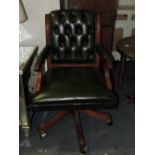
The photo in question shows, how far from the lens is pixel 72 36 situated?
2.15 meters

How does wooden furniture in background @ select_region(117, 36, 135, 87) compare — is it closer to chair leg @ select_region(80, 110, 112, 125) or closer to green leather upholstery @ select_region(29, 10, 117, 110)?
green leather upholstery @ select_region(29, 10, 117, 110)

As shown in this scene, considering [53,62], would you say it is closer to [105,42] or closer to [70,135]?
[70,135]

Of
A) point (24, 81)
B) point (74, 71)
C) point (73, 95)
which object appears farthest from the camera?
point (74, 71)

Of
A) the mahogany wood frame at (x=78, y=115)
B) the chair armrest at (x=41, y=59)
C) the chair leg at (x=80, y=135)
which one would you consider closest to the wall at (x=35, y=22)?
the mahogany wood frame at (x=78, y=115)

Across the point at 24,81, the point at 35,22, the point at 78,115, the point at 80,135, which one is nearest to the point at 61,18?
the point at 35,22

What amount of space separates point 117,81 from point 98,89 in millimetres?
1181

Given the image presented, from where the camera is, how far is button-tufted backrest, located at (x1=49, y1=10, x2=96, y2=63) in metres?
2.12

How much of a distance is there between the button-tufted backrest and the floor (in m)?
0.57

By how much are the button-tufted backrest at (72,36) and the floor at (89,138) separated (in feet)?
1.87

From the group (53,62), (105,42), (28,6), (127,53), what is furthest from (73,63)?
(105,42)

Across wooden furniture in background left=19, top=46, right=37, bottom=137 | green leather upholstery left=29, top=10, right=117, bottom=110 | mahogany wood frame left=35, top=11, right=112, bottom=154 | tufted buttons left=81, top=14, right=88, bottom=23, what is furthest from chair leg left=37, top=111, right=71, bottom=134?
tufted buttons left=81, top=14, right=88, bottom=23

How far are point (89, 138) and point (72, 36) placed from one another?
87 centimetres

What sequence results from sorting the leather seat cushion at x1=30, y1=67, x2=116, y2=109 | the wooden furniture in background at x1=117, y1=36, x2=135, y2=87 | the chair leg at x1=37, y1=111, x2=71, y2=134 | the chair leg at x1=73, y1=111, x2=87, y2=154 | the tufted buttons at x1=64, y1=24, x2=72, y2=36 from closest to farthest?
the leather seat cushion at x1=30, y1=67, x2=116, y2=109 < the chair leg at x1=73, y1=111, x2=87, y2=154 < the chair leg at x1=37, y1=111, x2=71, y2=134 < the tufted buttons at x1=64, y1=24, x2=72, y2=36 < the wooden furniture in background at x1=117, y1=36, x2=135, y2=87

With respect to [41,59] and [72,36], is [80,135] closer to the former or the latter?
[41,59]
